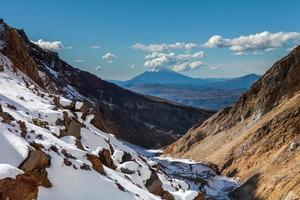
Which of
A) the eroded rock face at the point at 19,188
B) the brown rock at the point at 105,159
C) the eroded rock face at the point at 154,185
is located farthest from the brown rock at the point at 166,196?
the eroded rock face at the point at 19,188

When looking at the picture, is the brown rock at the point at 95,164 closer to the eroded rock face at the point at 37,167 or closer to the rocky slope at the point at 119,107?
the eroded rock face at the point at 37,167

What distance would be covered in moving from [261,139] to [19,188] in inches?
2234

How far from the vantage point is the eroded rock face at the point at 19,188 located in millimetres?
14319

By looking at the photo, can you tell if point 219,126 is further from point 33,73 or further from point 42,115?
point 42,115

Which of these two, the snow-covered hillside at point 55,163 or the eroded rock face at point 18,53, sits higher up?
the eroded rock face at point 18,53

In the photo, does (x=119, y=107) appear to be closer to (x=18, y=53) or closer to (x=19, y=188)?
(x=18, y=53)

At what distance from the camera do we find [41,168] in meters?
20.0

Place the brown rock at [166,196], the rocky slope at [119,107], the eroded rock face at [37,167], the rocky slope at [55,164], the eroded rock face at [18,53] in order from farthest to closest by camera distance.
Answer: the rocky slope at [119,107]
the eroded rock face at [18,53]
the brown rock at [166,196]
the eroded rock face at [37,167]
the rocky slope at [55,164]

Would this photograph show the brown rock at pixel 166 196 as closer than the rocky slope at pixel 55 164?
No

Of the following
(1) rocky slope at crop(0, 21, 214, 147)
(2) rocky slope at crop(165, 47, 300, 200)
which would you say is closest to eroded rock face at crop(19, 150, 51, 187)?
(2) rocky slope at crop(165, 47, 300, 200)

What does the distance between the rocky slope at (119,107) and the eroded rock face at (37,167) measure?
76861mm

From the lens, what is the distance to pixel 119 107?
162375 mm

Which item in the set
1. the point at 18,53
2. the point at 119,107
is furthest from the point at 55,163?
the point at 119,107

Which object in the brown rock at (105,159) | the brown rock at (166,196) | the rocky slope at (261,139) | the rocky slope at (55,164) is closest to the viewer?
the rocky slope at (55,164)
